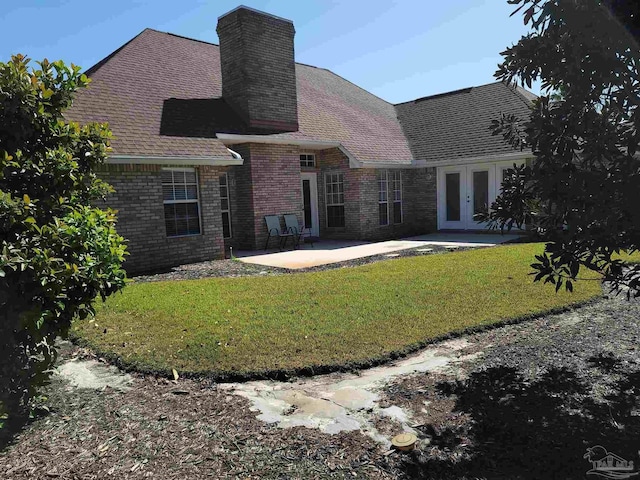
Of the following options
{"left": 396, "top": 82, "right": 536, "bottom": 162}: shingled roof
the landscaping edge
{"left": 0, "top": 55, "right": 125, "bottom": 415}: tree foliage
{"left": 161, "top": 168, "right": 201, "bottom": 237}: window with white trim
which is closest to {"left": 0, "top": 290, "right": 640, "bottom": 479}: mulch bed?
the landscaping edge

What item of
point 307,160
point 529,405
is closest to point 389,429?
point 529,405

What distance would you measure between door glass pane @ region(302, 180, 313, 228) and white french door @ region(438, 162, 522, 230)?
204 inches

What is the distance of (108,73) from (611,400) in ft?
47.1

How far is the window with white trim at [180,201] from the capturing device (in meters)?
11.9

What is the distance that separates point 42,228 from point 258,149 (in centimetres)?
1152

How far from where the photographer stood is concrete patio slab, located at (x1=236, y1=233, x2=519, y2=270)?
12.0 m

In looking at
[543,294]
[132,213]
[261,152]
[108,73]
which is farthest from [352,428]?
[108,73]

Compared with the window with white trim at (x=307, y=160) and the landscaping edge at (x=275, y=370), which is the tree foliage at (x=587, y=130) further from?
the window with white trim at (x=307, y=160)

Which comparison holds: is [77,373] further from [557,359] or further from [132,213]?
[132,213]

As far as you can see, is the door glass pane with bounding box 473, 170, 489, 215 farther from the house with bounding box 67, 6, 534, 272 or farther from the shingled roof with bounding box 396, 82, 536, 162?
the shingled roof with bounding box 396, 82, 536, 162

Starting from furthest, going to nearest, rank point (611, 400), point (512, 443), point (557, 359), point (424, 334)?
point (424, 334) → point (557, 359) → point (611, 400) → point (512, 443)

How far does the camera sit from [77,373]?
4824 mm

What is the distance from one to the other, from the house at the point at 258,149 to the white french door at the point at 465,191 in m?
0.04

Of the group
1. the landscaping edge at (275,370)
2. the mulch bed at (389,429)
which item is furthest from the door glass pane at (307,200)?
the mulch bed at (389,429)
